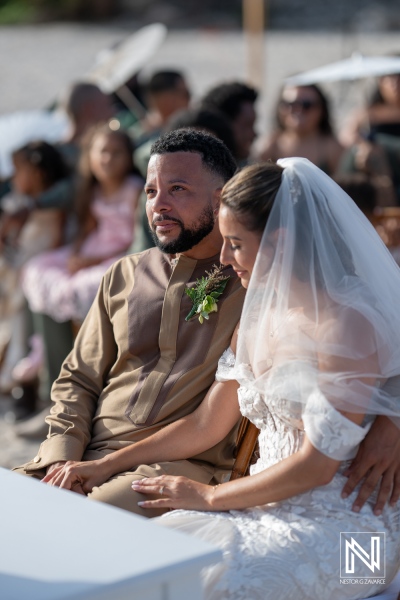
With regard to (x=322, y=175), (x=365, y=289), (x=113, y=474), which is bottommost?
(x=113, y=474)

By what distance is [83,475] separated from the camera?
3.04 metres

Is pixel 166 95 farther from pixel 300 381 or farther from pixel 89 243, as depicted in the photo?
pixel 300 381

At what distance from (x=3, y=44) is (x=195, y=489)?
69.3ft

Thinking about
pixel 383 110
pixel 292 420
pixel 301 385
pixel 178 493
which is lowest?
pixel 178 493

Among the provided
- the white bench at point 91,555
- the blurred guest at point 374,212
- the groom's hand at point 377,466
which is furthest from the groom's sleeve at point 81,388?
the blurred guest at point 374,212

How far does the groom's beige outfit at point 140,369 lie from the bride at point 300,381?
0.31 m

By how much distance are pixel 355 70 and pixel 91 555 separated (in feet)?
19.4

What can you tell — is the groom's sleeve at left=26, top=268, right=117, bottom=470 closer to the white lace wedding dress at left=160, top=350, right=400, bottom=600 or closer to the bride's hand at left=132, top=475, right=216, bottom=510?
the bride's hand at left=132, top=475, right=216, bottom=510

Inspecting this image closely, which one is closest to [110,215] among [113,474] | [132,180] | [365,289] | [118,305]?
[132,180]

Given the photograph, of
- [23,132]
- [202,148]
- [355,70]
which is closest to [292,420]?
[202,148]

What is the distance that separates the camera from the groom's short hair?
10.4ft

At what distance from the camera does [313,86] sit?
7047 mm

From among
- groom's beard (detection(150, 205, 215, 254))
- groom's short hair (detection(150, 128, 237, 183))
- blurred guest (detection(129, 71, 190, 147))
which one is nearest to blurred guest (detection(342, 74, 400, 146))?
blurred guest (detection(129, 71, 190, 147))

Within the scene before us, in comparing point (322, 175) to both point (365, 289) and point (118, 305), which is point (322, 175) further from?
point (118, 305)
